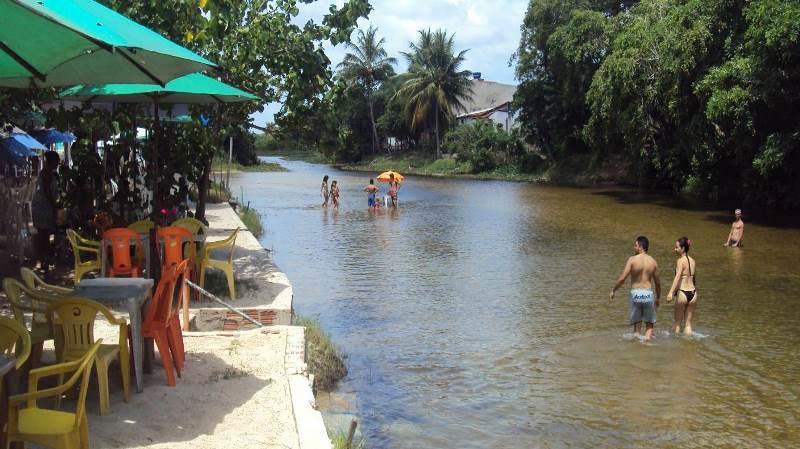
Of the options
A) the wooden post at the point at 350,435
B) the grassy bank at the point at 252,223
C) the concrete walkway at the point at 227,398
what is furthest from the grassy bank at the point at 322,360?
the grassy bank at the point at 252,223

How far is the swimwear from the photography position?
937cm

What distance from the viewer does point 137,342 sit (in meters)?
5.41

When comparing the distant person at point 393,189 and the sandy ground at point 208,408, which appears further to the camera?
the distant person at point 393,189

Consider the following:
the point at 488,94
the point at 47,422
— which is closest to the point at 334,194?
the point at 47,422

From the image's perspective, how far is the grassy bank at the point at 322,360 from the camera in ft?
24.9

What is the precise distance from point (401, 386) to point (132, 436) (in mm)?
3731

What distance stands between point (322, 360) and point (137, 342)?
272 centimetres

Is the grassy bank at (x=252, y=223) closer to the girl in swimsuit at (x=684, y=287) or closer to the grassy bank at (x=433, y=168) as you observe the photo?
the girl in swimsuit at (x=684, y=287)

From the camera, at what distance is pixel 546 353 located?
30.4 ft

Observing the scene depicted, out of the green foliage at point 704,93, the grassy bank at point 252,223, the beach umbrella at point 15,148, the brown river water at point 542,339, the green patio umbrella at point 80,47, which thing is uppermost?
the green foliage at point 704,93

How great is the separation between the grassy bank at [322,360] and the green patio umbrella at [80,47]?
3.11 metres

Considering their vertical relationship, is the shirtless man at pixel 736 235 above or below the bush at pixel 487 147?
below

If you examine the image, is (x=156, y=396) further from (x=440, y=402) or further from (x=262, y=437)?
(x=440, y=402)

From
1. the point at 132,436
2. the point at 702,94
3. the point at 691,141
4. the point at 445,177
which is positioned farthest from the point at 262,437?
the point at 445,177
